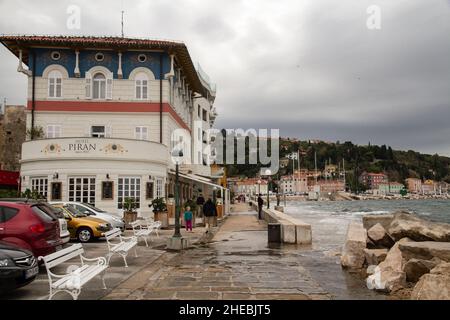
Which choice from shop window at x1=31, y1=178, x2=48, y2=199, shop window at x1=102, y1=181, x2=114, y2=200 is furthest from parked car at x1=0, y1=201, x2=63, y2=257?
shop window at x1=31, y1=178, x2=48, y2=199

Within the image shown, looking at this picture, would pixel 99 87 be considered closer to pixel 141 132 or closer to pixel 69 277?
pixel 141 132

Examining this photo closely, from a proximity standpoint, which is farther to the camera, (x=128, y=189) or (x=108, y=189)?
(x=128, y=189)

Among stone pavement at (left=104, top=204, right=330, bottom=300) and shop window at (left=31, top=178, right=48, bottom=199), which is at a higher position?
shop window at (left=31, top=178, right=48, bottom=199)

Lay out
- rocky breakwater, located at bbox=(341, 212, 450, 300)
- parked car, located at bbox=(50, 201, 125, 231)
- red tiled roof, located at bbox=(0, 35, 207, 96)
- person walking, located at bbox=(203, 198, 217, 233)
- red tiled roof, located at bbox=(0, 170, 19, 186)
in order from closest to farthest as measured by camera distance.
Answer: rocky breakwater, located at bbox=(341, 212, 450, 300)
parked car, located at bbox=(50, 201, 125, 231)
person walking, located at bbox=(203, 198, 217, 233)
red tiled roof, located at bbox=(0, 35, 207, 96)
red tiled roof, located at bbox=(0, 170, 19, 186)

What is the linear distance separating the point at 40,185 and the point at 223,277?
18.8 meters

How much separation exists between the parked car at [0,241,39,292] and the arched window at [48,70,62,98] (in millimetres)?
24016

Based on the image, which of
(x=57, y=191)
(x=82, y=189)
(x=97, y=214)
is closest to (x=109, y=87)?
(x=82, y=189)

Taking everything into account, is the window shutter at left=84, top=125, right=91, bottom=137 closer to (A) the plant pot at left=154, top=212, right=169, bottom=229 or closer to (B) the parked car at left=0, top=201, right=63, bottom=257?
(A) the plant pot at left=154, top=212, right=169, bottom=229

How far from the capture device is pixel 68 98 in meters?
30.2

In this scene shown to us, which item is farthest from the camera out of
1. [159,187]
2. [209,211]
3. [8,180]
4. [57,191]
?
[8,180]

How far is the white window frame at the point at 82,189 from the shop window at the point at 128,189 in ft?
4.59

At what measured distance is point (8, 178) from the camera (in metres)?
36.1

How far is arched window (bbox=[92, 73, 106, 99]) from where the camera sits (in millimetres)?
30547

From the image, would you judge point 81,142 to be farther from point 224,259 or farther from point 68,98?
point 224,259
